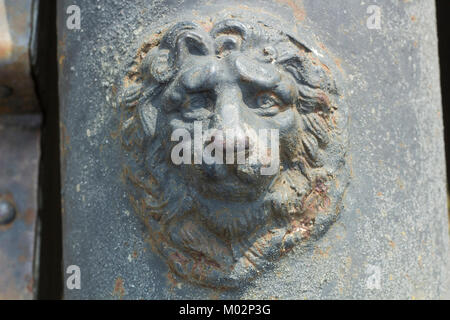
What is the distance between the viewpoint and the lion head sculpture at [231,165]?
2.67 ft

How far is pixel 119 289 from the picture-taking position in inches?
36.1

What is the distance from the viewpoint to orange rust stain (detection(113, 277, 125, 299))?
0.91 meters

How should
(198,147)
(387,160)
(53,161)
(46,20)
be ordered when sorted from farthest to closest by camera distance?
(53,161) → (46,20) → (387,160) → (198,147)

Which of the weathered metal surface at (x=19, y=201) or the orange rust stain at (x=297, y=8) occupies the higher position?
the orange rust stain at (x=297, y=8)

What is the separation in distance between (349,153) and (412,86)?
0.15 metres

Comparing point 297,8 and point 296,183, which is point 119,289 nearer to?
point 296,183

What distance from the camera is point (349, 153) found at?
892 mm

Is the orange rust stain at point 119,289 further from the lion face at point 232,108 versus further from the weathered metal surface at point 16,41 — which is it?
the weathered metal surface at point 16,41

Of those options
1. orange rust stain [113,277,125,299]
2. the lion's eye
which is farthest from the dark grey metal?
the lion's eye

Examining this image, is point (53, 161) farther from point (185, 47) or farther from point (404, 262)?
point (404, 262)

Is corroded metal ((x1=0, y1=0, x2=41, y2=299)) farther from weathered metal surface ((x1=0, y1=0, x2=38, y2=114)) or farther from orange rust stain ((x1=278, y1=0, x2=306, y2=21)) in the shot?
orange rust stain ((x1=278, y1=0, x2=306, y2=21))

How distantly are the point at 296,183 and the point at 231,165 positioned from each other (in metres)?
0.11

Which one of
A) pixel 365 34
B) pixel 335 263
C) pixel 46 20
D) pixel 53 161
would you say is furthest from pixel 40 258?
pixel 365 34

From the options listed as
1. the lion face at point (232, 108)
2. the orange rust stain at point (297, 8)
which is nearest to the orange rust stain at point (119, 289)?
the lion face at point (232, 108)
